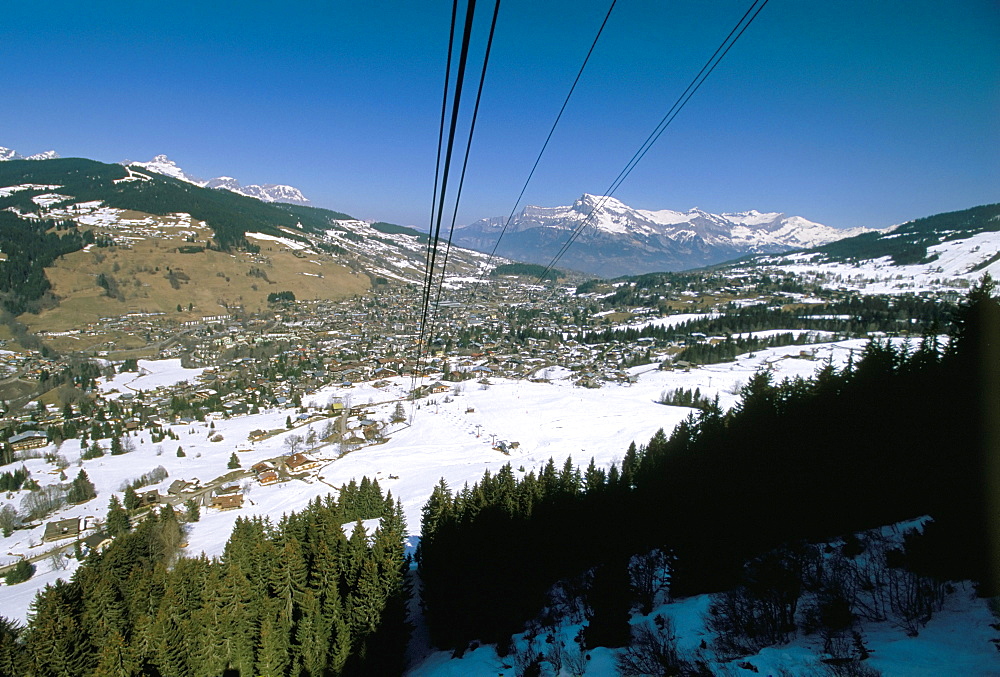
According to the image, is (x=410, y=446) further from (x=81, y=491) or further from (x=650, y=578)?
(x=650, y=578)

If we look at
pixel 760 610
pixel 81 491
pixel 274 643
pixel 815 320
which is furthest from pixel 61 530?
pixel 815 320

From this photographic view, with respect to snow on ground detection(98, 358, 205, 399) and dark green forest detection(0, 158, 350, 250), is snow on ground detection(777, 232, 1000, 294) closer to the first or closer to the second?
snow on ground detection(98, 358, 205, 399)

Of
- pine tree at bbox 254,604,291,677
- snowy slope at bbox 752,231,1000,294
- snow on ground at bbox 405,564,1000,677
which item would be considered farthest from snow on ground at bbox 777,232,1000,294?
pine tree at bbox 254,604,291,677

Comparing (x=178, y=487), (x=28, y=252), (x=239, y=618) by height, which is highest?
(x=28, y=252)

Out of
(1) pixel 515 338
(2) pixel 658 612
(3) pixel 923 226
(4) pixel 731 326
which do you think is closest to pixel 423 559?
(2) pixel 658 612

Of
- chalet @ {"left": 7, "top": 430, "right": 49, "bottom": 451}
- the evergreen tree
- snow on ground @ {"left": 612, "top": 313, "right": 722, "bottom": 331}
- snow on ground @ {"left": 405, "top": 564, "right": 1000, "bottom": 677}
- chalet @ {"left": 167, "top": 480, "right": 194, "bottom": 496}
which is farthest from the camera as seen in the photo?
snow on ground @ {"left": 612, "top": 313, "right": 722, "bottom": 331}

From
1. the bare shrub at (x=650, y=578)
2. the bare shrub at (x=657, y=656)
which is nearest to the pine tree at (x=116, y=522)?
the bare shrub at (x=650, y=578)
